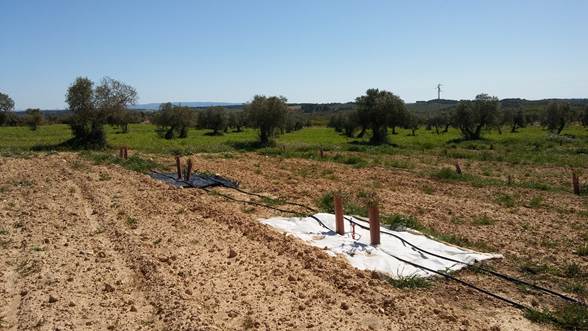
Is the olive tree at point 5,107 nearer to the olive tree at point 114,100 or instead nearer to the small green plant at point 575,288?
the olive tree at point 114,100

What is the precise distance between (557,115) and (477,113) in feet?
43.8

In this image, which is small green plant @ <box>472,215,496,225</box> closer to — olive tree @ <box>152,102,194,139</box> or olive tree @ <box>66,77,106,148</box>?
olive tree @ <box>66,77,106,148</box>

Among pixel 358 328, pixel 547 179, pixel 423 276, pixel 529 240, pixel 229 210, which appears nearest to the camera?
pixel 358 328

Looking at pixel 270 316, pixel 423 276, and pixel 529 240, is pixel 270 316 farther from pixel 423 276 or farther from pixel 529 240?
pixel 529 240

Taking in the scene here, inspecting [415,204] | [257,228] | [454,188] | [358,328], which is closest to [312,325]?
[358,328]

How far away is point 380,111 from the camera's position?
46375 mm

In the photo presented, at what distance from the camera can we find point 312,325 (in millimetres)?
6215

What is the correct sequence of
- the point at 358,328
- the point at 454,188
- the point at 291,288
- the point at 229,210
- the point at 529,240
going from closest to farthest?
the point at 358,328, the point at 291,288, the point at 529,240, the point at 229,210, the point at 454,188

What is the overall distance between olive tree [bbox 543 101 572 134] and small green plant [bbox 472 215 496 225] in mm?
52546

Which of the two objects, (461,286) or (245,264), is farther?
(245,264)

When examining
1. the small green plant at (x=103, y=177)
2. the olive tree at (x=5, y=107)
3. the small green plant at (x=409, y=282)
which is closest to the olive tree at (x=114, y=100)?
the small green plant at (x=103, y=177)

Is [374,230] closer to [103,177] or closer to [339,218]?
[339,218]

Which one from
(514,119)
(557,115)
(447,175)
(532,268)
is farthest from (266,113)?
(514,119)

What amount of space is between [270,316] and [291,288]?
3.09 feet
